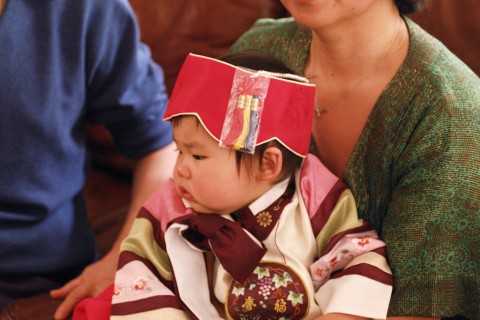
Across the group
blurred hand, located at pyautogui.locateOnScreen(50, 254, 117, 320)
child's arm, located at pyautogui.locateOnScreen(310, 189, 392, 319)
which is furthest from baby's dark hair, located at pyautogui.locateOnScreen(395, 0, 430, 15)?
blurred hand, located at pyautogui.locateOnScreen(50, 254, 117, 320)

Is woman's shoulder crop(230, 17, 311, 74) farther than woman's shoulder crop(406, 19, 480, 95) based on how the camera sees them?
Yes

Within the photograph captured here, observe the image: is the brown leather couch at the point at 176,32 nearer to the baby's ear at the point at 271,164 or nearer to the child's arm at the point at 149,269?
the child's arm at the point at 149,269

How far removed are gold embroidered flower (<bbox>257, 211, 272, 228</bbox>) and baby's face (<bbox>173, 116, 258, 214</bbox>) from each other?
1.6 inches

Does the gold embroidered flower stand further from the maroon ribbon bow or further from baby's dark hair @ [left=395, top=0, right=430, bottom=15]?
baby's dark hair @ [left=395, top=0, right=430, bottom=15]

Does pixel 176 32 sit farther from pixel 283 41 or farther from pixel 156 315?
pixel 156 315

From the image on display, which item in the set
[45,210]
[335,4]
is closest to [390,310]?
[335,4]

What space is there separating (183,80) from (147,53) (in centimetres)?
40

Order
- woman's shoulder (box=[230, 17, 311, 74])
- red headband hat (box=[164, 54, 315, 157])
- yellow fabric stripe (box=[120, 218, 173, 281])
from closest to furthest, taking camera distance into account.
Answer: red headband hat (box=[164, 54, 315, 157]) → yellow fabric stripe (box=[120, 218, 173, 281]) → woman's shoulder (box=[230, 17, 311, 74])

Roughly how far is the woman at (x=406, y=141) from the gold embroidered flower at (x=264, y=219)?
0.17 m

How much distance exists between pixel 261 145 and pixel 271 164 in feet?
0.14

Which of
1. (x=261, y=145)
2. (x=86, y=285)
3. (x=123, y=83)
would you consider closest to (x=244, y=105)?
(x=261, y=145)

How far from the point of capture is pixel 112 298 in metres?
1.17

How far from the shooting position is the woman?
1.10 m

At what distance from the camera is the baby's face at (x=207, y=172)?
3.63 ft
